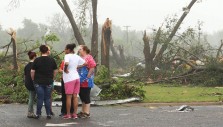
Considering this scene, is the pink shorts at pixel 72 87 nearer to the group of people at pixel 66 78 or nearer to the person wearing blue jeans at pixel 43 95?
the group of people at pixel 66 78

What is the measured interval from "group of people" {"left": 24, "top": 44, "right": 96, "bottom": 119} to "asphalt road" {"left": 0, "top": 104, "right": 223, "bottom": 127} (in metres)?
0.31

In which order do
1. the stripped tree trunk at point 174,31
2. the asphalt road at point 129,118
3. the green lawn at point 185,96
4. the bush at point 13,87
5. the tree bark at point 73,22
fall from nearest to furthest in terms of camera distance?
A: the asphalt road at point 129,118
the bush at point 13,87
the green lawn at point 185,96
the stripped tree trunk at point 174,31
the tree bark at point 73,22

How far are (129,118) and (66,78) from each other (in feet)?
5.52

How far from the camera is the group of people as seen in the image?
8.23 m

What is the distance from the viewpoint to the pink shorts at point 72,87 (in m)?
8.30

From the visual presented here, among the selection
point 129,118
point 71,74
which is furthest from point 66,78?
point 129,118

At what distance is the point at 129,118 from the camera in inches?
349

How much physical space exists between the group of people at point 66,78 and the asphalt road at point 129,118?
31cm

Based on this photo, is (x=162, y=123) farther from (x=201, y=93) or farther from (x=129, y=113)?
(x=201, y=93)

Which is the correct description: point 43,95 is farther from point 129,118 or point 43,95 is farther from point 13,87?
point 13,87

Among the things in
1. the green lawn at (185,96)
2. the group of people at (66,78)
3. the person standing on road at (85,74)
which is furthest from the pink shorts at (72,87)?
the green lawn at (185,96)

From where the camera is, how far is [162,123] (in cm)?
816

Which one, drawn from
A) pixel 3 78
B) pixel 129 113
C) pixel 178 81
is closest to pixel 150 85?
pixel 178 81

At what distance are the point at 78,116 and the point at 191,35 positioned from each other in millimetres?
15226
